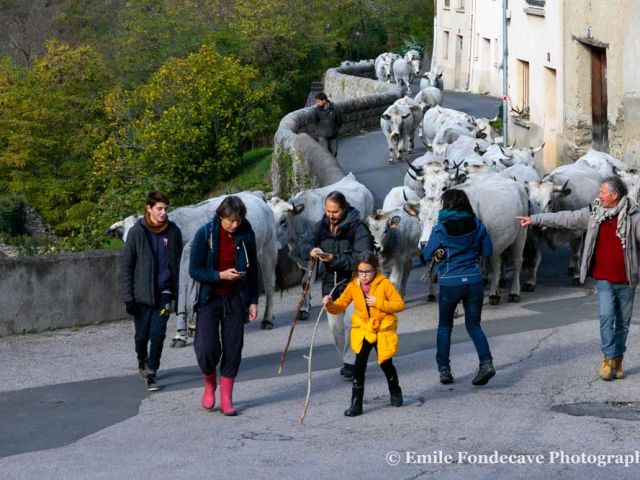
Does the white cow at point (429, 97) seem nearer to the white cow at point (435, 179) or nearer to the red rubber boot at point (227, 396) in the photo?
the white cow at point (435, 179)

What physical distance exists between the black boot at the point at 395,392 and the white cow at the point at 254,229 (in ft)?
13.4

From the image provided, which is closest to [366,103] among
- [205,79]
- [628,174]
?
[205,79]

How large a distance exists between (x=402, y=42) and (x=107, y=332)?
59.1 meters

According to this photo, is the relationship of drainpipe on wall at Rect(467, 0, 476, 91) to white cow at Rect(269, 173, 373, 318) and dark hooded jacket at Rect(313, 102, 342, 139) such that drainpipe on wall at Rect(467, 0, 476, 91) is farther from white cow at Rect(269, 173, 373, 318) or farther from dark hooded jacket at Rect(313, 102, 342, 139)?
white cow at Rect(269, 173, 373, 318)

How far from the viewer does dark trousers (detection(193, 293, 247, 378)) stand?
34.2ft

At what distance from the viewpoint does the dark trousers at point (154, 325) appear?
11.3 metres

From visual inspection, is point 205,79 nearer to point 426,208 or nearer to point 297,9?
point 297,9

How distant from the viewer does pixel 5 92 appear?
56.5m

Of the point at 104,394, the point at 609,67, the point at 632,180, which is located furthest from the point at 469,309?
the point at 609,67

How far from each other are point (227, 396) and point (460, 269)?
231 cm

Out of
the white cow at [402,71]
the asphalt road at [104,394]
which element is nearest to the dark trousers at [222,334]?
the asphalt road at [104,394]

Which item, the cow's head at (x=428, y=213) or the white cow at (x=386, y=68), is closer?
the cow's head at (x=428, y=213)

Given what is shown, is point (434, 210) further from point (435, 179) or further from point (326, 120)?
point (326, 120)

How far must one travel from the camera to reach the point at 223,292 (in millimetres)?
10477
